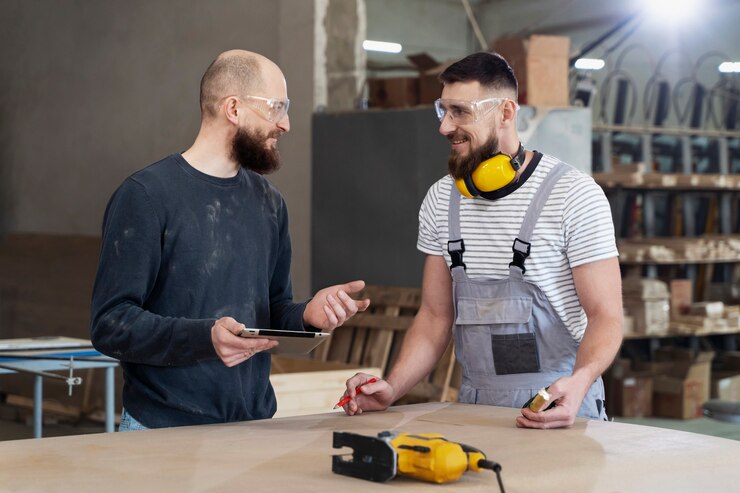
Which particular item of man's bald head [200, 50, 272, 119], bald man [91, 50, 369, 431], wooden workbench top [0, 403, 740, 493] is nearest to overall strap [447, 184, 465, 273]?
bald man [91, 50, 369, 431]

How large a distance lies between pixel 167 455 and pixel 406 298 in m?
4.44

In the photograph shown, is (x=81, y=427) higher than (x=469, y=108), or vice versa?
(x=469, y=108)

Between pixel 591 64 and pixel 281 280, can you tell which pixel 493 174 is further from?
pixel 591 64

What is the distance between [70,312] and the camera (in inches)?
359

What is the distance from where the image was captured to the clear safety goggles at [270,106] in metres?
2.90

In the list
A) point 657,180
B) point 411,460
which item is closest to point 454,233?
point 411,460

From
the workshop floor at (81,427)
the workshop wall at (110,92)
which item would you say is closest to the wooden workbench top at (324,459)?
the workshop wall at (110,92)

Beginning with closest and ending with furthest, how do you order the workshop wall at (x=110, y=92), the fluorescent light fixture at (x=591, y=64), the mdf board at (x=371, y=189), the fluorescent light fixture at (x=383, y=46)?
the mdf board at (x=371, y=189)
the workshop wall at (x=110, y=92)
the fluorescent light fixture at (x=591, y=64)
the fluorescent light fixture at (x=383, y=46)

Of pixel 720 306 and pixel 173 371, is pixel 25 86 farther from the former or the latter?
pixel 173 371

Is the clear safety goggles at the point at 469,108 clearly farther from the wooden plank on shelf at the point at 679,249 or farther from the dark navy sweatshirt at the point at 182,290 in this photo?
the wooden plank on shelf at the point at 679,249

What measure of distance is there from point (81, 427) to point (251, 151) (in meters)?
5.75

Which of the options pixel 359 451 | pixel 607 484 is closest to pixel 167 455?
pixel 359 451

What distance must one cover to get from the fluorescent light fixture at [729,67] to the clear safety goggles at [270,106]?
1048 centimetres

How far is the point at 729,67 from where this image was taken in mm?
13141
